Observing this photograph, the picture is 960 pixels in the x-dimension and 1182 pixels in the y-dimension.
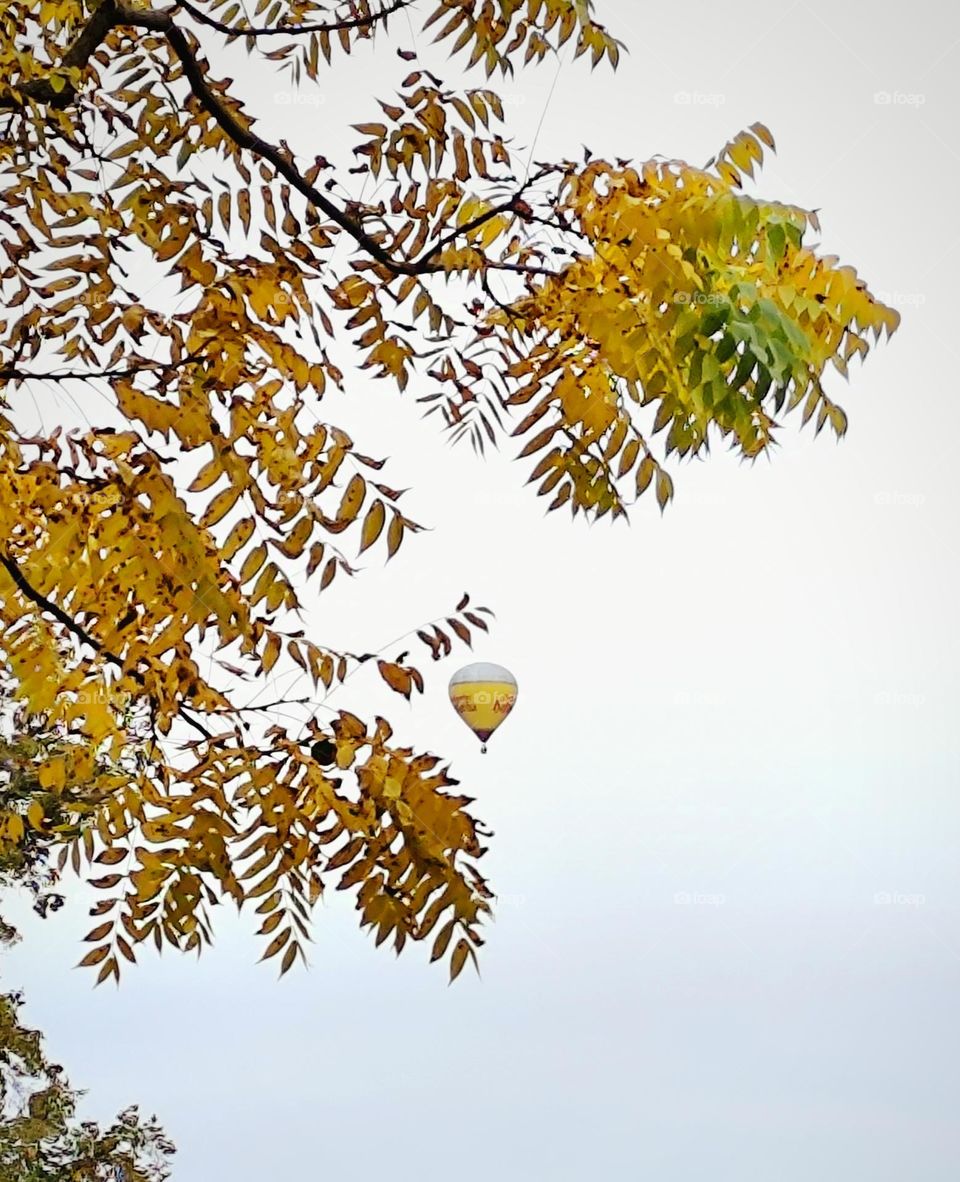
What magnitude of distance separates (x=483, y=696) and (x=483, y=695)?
0.02 m

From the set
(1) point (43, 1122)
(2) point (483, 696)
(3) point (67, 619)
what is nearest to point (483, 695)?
(2) point (483, 696)

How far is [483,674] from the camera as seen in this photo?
1083cm

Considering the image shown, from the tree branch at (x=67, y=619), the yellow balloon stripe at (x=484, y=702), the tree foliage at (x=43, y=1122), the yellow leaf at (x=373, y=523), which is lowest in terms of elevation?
the tree branch at (x=67, y=619)

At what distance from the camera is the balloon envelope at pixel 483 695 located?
10664 millimetres

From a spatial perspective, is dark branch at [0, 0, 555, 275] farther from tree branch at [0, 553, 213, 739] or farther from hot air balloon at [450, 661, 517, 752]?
hot air balloon at [450, 661, 517, 752]

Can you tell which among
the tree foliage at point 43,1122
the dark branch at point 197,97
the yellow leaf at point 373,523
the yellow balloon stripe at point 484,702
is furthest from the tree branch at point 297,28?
the yellow balloon stripe at point 484,702

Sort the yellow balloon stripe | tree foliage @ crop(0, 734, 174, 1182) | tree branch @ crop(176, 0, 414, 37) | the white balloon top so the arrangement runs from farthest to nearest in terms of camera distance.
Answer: the white balloon top
the yellow balloon stripe
tree foliage @ crop(0, 734, 174, 1182)
tree branch @ crop(176, 0, 414, 37)

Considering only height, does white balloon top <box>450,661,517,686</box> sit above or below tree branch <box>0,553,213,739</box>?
above

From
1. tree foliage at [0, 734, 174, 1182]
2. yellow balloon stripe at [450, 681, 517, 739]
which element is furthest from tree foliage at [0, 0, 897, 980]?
yellow balloon stripe at [450, 681, 517, 739]

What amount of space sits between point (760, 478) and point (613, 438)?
1787 centimetres

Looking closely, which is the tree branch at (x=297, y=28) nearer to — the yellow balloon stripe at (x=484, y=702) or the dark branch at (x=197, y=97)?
the dark branch at (x=197, y=97)

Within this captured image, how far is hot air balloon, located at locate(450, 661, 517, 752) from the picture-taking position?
1066cm

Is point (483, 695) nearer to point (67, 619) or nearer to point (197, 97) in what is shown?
point (197, 97)

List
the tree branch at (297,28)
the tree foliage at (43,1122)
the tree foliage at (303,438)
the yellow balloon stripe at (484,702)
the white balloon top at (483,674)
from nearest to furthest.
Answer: the tree foliage at (303,438) < the tree branch at (297,28) < the tree foliage at (43,1122) < the yellow balloon stripe at (484,702) < the white balloon top at (483,674)
